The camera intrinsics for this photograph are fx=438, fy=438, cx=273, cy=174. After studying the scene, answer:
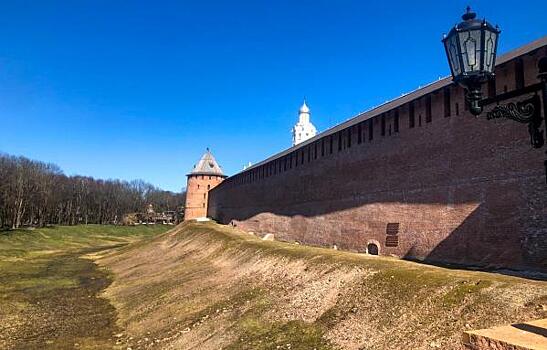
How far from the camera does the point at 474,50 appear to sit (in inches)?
132

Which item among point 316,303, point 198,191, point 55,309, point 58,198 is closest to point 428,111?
point 316,303

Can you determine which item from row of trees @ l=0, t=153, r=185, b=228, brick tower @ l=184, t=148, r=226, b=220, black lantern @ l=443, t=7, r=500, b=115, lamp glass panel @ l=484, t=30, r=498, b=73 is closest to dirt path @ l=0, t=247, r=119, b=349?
black lantern @ l=443, t=7, r=500, b=115

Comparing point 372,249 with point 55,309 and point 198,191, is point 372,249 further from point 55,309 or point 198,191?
point 198,191

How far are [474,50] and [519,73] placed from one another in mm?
8955

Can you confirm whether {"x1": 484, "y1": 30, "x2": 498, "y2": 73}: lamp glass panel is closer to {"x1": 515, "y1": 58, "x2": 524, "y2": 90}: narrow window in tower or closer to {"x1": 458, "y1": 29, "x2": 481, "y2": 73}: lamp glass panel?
{"x1": 458, "y1": 29, "x2": 481, "y2": 73}: lamp glass panel

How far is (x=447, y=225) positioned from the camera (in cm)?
1265

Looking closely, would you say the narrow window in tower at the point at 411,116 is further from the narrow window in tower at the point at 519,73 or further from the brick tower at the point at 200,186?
the brick tower at the point at 200,186

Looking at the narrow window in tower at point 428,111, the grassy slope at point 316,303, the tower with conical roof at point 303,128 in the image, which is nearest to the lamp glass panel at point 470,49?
the grassy slope at point 316,303

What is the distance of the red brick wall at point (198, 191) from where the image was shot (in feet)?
173

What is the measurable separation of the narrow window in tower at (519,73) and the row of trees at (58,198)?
4363 cm

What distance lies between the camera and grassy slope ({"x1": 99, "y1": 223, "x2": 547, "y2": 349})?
612 cm

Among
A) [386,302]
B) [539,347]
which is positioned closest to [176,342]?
[386,302]

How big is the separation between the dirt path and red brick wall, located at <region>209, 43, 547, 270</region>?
9.37 meters

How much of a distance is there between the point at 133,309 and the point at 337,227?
9.31 metres
